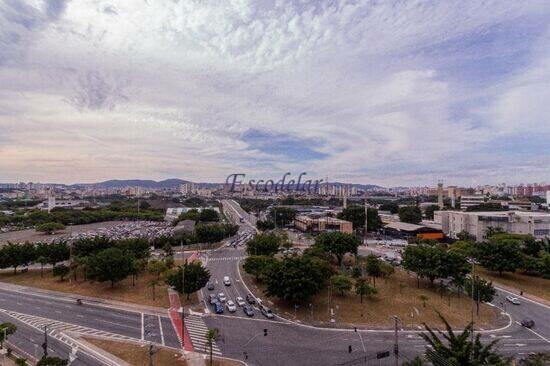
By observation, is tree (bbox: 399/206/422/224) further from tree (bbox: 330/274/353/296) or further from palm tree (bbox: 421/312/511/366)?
palm tree (bbox: 421/312/511/366)

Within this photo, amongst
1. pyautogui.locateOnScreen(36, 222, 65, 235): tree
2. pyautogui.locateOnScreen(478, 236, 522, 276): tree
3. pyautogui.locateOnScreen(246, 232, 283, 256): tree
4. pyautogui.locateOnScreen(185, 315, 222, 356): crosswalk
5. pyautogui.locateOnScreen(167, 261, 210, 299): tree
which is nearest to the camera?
pyautogui.locateOnScreen(185, 315, 222, 356): crosswalk

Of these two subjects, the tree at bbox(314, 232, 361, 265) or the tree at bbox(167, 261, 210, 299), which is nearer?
the tree at bbox(167, 261, 210, 299)

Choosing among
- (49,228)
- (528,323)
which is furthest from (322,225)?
(49,228)

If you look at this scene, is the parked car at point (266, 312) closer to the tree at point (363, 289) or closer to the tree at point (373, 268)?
the tree at point (363, 289)

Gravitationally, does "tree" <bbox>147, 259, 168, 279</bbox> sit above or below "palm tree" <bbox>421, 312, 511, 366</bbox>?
below

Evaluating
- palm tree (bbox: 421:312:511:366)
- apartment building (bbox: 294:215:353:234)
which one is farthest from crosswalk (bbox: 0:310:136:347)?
apartment building (bbox: 294:215:353:234)

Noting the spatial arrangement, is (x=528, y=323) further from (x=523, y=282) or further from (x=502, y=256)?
(x=523, y=282)
